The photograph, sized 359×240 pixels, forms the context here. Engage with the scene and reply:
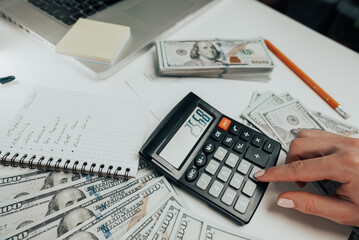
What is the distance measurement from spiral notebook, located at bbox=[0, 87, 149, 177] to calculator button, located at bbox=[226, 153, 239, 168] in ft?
0.54

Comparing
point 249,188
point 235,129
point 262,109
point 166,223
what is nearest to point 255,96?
point 262,109

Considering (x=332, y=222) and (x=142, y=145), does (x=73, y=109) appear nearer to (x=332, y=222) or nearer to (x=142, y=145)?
(x=142, y=145)

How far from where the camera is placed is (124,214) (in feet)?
1.32

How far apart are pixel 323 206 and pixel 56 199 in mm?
427

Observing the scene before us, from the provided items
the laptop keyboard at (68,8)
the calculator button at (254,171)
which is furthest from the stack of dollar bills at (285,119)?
the laptop keyboard at (68,8)

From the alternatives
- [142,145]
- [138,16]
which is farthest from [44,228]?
[138,16]

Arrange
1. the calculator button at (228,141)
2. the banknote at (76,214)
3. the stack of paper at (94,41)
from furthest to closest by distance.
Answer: the stack of paper at (94,41) < the calculator button at (228,141) < the banknote at (76,214)

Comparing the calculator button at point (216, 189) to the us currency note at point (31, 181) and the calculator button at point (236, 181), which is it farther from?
the us currency note at point (31, 181)

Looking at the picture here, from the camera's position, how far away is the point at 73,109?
0.52 meters

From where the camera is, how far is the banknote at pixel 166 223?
386 mm

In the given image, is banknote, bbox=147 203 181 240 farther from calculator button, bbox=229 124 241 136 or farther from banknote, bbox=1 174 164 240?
calculator button, bbox=229 124 241 136

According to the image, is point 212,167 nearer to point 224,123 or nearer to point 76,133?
point 224,123

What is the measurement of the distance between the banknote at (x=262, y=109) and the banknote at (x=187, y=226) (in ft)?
0.80

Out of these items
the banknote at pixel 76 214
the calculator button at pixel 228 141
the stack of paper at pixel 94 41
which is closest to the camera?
the banknote at pixel 76 214
